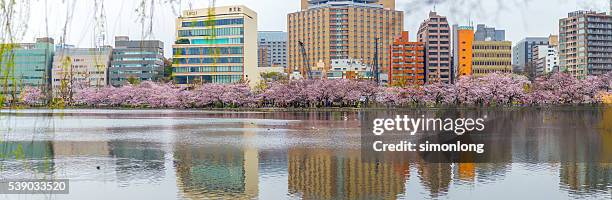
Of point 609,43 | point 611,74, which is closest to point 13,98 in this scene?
point 611,74

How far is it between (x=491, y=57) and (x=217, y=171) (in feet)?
301

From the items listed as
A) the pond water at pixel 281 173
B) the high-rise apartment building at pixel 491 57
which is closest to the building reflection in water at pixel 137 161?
the pond water at pixel 281 173

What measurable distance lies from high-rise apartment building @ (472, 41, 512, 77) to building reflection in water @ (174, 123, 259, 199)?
8226 cm

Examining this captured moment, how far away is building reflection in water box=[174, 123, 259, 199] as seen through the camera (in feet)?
47.0

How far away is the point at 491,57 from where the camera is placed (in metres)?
103

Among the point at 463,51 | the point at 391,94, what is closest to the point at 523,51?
the point at 463,51

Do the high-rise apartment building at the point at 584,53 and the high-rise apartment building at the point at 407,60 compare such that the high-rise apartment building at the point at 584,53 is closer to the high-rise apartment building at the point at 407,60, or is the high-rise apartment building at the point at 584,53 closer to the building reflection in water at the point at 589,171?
the high-rise apartment building at the point at 407,60

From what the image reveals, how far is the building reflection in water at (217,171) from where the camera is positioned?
47.0ft

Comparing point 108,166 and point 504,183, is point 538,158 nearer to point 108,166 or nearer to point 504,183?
point 504,183

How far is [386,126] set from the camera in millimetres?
41312

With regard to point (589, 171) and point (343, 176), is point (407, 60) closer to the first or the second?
point (589, 171)

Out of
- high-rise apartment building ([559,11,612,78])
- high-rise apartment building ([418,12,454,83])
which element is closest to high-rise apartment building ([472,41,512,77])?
high-rise apartment building ([418,12,454,83])

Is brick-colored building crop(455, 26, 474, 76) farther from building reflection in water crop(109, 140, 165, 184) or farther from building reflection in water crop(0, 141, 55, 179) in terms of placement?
building reflection in water crop(0, 141, 55, 179)

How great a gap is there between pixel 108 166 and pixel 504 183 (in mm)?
11669
